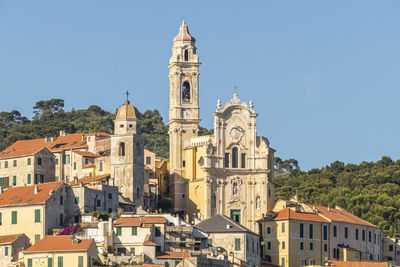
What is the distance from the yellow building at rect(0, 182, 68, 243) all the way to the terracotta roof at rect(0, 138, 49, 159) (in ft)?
48.0

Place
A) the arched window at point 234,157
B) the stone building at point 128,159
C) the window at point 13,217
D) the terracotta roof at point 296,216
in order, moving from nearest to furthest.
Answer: the window at point 13,217 → the terracotta roof at point 296,216 → the stone building at point 128,159 → the arched window at point 234,157

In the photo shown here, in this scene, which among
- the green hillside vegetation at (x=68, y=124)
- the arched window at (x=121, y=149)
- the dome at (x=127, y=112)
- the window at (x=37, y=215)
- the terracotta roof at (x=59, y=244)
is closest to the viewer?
the terracotta roof at (x=59, y=244)

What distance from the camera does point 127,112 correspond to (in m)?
107

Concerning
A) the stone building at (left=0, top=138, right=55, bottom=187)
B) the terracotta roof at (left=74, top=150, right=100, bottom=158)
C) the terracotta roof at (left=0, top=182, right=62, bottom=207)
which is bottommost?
the terracotta roof at (left=0, top=182, right=62, bottom=207)

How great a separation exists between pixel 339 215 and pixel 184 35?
23453 millimetres

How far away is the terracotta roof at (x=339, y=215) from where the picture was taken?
4144 inches

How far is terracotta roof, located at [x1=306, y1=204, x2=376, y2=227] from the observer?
105250 mm

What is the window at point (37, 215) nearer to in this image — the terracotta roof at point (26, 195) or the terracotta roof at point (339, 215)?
the terracotta roof at point (26, 195)

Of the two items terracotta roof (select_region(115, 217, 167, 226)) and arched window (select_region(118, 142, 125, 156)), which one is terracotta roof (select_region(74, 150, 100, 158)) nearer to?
arched window (select_region(118, 142, 125, 156))

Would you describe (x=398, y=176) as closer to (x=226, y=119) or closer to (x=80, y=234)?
(x=226, y=119)

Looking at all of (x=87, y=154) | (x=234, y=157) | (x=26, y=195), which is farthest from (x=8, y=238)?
(x=234, y=157)

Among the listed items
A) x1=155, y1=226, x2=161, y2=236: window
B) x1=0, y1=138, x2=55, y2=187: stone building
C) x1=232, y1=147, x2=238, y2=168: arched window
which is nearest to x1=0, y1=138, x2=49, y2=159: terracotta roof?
x1=0, y1=138, x2=55, y2=187: stone building

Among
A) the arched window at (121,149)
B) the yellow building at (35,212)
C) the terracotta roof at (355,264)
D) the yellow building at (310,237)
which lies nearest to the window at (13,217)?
the yellow building at (35,212)

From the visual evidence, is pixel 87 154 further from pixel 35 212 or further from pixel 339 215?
pixel 339 215
